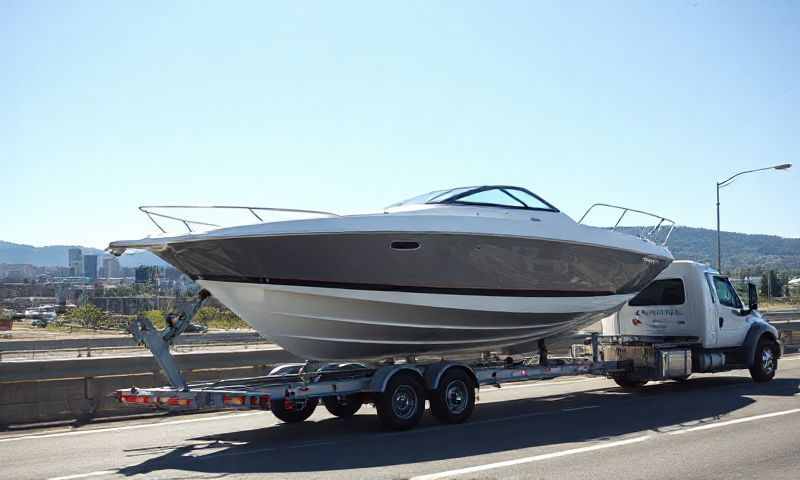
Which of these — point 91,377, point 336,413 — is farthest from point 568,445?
point 91,377

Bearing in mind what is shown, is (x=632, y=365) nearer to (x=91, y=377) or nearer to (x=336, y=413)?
(x=336, y=413)

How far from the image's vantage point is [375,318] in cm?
1061

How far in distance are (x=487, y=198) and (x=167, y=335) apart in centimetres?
486

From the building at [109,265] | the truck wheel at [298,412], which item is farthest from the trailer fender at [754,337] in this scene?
the building at [109,265]

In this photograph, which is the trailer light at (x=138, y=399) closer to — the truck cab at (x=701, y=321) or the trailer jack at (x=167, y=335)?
the trailer jack at (x=167, y=335)

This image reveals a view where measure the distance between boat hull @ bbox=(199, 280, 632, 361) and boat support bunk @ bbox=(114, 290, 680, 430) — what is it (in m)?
0.35

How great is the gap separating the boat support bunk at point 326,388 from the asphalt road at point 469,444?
30cm

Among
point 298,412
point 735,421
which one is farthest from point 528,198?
point 298,412

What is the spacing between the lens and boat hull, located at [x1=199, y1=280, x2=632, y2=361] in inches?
404

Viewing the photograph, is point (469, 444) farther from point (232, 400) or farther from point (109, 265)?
point (109, 265)

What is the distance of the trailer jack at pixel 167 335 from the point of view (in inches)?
388

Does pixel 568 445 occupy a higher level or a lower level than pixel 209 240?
lower

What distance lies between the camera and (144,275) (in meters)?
13.0

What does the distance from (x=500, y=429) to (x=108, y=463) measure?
15.2 ft
